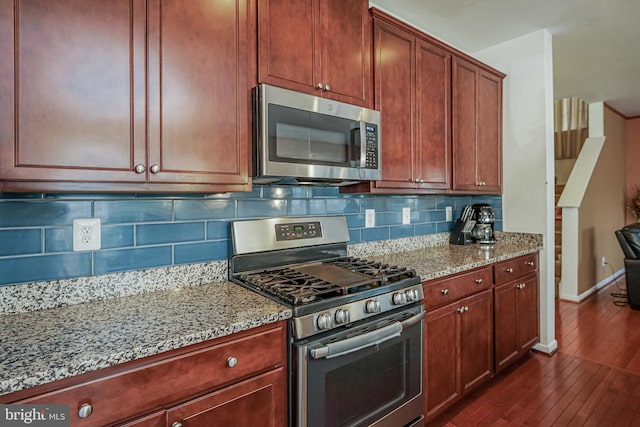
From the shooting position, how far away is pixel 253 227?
5.90 feet

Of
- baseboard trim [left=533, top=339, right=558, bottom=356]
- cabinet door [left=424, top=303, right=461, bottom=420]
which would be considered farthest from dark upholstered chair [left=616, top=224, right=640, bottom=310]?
cabinet door [left=424, top=303, right=461, bottom=420]

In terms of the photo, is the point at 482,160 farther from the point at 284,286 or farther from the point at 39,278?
the point at 39,278

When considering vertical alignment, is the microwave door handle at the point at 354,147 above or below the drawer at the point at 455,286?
above

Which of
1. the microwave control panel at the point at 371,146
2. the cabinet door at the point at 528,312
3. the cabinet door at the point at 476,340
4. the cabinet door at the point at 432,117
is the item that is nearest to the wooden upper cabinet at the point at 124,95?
the microwave control panel at the point at 371,146

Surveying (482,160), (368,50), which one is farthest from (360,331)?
(482,160)

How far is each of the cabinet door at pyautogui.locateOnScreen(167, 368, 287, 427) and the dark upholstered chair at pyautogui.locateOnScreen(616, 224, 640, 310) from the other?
4493 mm

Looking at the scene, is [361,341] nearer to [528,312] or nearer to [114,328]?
[114,328]

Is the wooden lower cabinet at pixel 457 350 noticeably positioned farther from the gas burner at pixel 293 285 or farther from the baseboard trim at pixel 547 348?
the baseboard trim at pixel 547 348

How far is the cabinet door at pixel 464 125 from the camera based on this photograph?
8.44 ft

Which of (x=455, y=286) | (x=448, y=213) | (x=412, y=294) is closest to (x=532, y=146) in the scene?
(x=448, y=213)

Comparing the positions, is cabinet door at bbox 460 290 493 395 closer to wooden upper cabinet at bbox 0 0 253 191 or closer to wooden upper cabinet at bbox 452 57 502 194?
wooden upper cabinet at bbox 452 57 502 194

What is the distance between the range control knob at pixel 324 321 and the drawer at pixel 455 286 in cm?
71

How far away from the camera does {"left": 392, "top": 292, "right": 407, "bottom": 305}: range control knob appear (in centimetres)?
163

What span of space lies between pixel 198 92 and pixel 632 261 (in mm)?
4840
